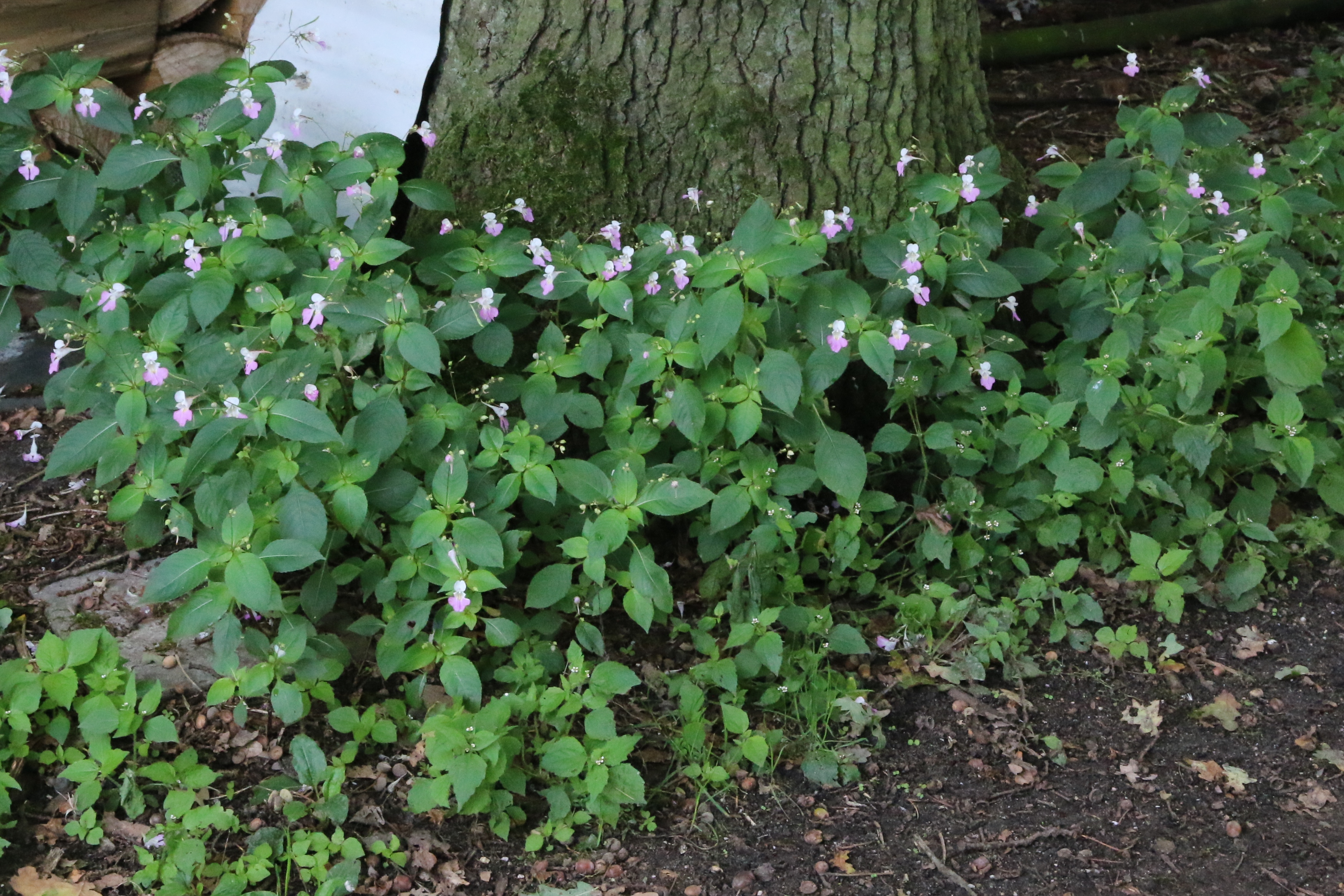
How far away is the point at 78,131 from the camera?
3.42 metres

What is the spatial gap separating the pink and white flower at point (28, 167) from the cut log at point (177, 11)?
824 mm

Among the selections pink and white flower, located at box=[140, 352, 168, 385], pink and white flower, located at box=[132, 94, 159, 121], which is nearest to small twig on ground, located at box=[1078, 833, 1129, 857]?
pink and white flower, located at box=[140, 352, 168, 385]

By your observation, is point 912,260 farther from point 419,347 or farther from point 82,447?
point 82,447

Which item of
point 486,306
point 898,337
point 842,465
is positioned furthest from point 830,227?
point 486,306

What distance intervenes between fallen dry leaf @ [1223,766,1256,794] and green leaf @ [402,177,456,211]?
2.28 meters

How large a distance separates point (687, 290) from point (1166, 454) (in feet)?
4.41

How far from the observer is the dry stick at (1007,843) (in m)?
2.41

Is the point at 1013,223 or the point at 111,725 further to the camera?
the point at 1013,223

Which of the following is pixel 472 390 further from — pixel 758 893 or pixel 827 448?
pixel 758 893

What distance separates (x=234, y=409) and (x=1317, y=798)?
2.45m

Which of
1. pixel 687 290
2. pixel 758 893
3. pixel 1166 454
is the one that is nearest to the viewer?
pixel 758 893

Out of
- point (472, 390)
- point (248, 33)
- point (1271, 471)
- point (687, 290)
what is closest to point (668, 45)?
point (687, 290)

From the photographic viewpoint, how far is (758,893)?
A: 92.0 inches

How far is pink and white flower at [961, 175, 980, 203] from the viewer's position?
295 centimetres
